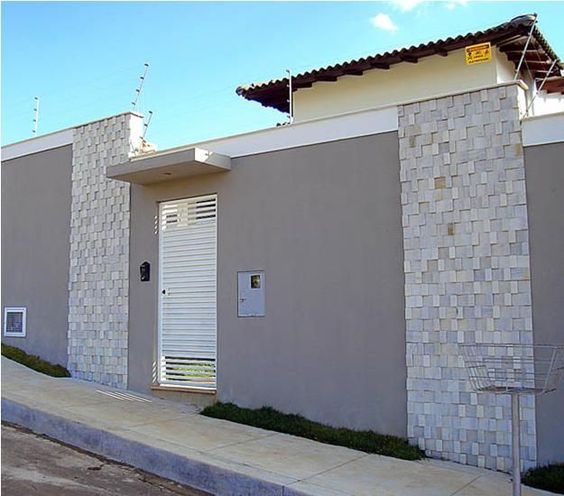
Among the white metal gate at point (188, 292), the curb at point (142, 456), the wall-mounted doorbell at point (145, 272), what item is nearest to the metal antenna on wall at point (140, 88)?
the white metal gate at point (188, 292)

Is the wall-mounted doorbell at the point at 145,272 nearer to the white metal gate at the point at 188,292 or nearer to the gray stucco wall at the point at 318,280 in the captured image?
the white metal gate at the point at 188,292

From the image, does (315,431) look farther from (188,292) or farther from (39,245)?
(39,245)

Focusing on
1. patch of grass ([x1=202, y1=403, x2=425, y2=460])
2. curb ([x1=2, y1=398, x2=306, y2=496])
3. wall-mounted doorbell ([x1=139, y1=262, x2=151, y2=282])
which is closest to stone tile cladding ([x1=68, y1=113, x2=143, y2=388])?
wall-mounted doorbell ([x1=139, y1=262, x2=151, y2=282])

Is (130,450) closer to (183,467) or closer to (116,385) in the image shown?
(183,467)

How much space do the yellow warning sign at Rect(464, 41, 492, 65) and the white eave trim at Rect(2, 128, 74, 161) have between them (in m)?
6.23

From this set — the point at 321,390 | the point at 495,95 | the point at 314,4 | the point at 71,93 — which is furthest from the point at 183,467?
the point at 71,93

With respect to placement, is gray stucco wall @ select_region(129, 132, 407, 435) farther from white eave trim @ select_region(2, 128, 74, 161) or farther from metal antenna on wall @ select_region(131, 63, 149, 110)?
white eave trim @ select_region(2, 128, 74, 161)

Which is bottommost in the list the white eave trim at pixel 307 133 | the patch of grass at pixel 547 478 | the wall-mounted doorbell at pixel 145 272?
the patch of grass at pixel 547 478

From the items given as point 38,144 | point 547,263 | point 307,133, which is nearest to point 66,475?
point 307,133

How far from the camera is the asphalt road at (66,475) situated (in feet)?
17.1

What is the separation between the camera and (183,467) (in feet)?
18.9

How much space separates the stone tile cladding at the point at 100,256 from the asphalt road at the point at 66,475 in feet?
9.00

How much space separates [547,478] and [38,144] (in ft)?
29.5

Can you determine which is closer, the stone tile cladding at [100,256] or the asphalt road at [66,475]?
the asphalt road at [66,475]
